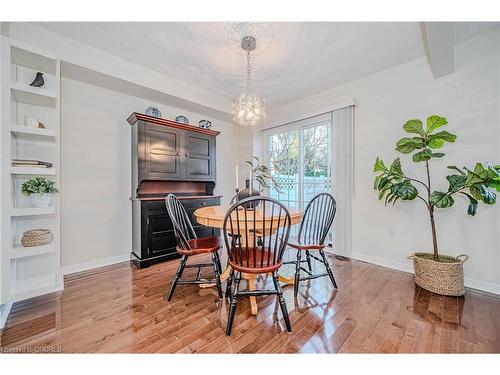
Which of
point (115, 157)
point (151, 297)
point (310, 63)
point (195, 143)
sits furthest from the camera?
point (195, 143)

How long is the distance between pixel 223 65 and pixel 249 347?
2946 mm

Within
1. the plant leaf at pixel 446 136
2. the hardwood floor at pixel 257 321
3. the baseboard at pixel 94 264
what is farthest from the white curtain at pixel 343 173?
the baseboard at pixel 94 264

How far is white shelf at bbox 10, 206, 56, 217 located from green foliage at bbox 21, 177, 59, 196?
0.48 feet

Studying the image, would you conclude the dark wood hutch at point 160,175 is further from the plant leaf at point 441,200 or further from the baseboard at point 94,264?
the plant leaf at point 441,200

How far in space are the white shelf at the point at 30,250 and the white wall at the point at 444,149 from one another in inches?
140

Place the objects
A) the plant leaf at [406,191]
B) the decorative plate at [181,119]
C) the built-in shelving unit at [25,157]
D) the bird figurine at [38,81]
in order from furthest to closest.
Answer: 1. the decorative plate at [181,119]
2. the plant leaf at [406,191]
3. the bird figurine at [38,81]
4. the built-in shelving unit at [25,157]

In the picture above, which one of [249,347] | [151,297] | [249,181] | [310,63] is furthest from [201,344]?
[310,63]

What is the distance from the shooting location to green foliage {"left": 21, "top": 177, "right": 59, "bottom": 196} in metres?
1.84

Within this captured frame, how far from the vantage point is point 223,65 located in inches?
105

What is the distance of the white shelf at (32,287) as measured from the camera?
1.81 m

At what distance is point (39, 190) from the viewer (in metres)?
1.87

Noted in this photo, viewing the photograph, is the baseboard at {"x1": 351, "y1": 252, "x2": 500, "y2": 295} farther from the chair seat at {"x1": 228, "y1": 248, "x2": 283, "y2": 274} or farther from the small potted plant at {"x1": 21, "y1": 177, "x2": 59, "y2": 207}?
the small potted plant at {"x1": 21, "y1": 177, "x2": 59, "y2": 207}

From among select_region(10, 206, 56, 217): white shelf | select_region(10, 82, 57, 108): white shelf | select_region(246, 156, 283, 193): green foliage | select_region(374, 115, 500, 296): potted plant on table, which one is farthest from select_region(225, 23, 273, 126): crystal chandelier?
select_region(10, 206, 56, 217): white shelf
